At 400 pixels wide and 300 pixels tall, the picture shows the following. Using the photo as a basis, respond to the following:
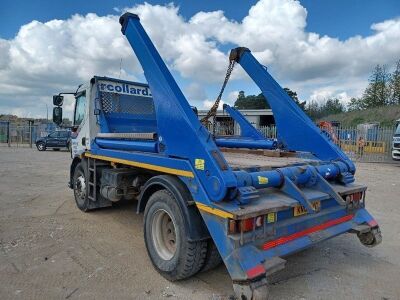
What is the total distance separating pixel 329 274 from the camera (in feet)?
13.2

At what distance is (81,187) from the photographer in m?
6.71

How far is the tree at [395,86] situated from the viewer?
5494cm

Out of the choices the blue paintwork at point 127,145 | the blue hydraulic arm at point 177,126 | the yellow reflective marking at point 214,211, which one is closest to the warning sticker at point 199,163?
the blue hydraulic arm at point 177,126

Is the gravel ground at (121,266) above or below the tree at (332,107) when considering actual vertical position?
below

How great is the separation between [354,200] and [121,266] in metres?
3.02

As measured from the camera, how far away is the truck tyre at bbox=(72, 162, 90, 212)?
21.4ft

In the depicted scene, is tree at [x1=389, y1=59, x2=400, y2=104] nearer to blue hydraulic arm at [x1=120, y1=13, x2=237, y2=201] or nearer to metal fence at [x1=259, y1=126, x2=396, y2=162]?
metal fence at [x1=259, y1=126, x2=396, y2=162]

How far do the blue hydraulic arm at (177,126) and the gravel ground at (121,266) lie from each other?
1293 millimetres

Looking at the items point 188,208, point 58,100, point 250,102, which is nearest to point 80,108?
point 58,100

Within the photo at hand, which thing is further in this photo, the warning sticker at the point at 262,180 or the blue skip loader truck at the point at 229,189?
the warning sticker at the point at 262,180

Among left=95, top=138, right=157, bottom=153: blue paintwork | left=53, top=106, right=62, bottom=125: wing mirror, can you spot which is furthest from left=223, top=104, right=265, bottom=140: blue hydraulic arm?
left=53, top=106, right=62, bottom=125: wing mirror

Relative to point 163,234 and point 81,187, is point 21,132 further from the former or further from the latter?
point 163,234

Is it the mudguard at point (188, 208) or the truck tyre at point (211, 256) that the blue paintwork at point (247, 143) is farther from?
the truck tyre at point (211, 256)

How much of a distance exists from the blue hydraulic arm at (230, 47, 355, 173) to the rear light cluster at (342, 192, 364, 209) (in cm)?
56
